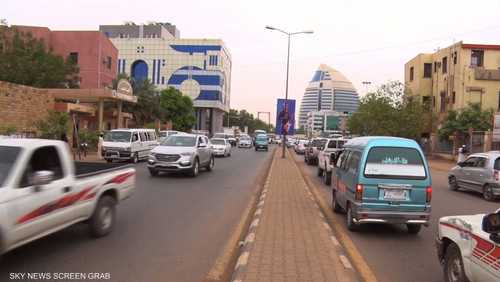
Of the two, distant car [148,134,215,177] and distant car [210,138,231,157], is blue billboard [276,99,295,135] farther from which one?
distant car [148,134,215,177]

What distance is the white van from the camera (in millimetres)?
27312

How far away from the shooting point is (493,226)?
15.7ft

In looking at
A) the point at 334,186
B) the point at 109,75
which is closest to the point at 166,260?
the point at 334,186

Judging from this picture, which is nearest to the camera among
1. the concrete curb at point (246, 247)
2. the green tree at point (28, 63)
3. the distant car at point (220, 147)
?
the concrete curb at point (246, 247)

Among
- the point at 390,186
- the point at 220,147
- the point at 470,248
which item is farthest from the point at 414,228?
the point at 220,147

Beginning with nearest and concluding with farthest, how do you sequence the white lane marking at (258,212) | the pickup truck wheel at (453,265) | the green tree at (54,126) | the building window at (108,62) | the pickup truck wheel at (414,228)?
the pickup truck wheel at (453,265), the pickup truck wheel at (414,228), the white lane marking at (258,212), the green tree at (54,126), the building window at (108,62)

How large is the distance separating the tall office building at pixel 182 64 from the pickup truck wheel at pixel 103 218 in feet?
349

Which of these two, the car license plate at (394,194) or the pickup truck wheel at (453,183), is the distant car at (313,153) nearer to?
the pickup truck wheel at (453,183)

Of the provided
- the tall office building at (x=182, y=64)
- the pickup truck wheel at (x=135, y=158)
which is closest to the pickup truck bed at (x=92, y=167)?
the pickup truck wheel at (x=135, y=158)

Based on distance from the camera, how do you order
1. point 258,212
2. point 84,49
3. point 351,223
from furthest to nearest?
point 84,49
point 258,212
point 351,223

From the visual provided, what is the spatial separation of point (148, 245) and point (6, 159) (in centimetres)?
257

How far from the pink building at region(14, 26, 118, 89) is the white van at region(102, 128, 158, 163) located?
37.2m

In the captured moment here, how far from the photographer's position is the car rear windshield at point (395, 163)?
370 inches

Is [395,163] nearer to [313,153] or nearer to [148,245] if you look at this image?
[148,245]
